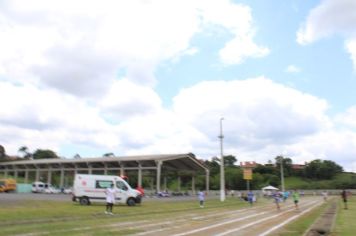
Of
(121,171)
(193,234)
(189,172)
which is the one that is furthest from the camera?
(189,172)

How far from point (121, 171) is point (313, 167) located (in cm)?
9367

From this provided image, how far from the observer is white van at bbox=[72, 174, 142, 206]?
36.0m

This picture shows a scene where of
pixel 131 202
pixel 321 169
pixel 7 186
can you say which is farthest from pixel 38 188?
pixel 321 169

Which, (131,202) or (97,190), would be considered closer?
(97,190)

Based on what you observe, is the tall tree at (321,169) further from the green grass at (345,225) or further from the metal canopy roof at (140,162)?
the green grass at (345,225)

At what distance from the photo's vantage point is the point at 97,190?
1421 inches

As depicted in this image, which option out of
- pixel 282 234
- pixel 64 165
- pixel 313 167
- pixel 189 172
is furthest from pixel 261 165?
pixel 282 234

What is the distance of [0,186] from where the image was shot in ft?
236

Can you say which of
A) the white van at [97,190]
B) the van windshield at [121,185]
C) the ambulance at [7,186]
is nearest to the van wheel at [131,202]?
the white van at [97,190]

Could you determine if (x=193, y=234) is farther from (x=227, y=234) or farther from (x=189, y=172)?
(x=189, y=172)

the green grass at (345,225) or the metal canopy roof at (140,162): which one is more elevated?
the metal canopy roof at (140,162)

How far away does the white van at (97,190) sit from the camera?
36031mm

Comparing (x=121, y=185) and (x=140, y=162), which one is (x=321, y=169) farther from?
(x=121, y=185)

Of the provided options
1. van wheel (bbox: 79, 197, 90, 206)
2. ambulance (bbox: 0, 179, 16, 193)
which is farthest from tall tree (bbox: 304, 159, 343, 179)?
van wheel (bbox: 79, 197, 90, 206)
